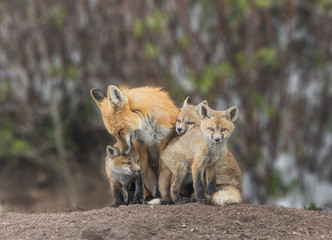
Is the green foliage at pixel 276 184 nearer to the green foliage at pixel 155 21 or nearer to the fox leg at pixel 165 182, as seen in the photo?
the green foliage at pixel 155 21

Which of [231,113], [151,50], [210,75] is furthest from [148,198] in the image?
[151,50]

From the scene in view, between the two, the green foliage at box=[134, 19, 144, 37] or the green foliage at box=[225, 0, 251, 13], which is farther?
the green foliage at box=[134, 19, 144, 37]

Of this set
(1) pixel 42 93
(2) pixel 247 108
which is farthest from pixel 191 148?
(1) pixel 42 93

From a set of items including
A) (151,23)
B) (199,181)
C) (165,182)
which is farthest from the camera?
(151,23)

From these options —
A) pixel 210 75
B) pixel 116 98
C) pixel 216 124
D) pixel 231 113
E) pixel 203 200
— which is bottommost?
pixel 203 200

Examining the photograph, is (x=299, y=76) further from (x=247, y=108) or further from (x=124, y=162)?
(x=124, y=162)

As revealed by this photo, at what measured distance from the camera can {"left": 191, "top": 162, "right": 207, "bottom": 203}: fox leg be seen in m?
6.44

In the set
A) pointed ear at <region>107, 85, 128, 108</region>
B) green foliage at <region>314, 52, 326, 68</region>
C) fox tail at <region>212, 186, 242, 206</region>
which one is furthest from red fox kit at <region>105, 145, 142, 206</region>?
green foliage at <region>314, 52, 326, 68</region>

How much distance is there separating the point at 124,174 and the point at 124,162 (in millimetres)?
220

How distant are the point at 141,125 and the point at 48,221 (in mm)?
1661

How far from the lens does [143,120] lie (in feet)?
22.5

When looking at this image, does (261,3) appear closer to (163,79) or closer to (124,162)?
(163,79)

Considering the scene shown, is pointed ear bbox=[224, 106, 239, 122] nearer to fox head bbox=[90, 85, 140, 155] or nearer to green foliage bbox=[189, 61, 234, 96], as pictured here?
fox head bbox=[90, 85, 140, 155]

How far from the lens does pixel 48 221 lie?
6.45 m
